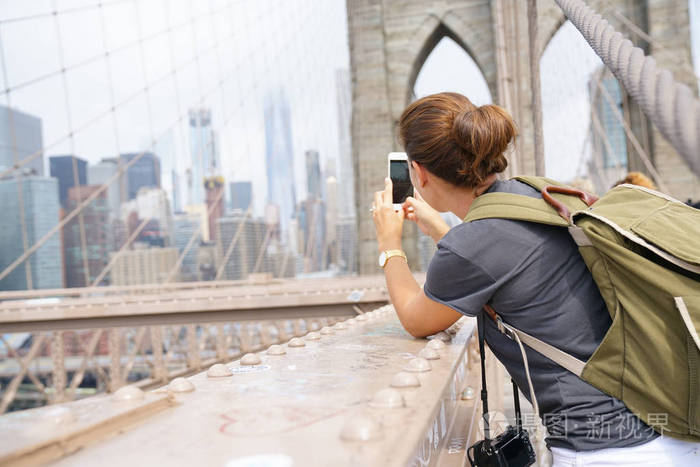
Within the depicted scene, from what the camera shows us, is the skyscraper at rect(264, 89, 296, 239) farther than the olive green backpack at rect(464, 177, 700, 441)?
Yes

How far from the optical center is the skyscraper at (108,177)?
11133 mm

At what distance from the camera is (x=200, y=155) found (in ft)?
34.4

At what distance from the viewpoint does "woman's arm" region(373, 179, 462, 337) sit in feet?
3.45

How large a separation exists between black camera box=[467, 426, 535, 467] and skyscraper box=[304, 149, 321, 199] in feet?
42.0

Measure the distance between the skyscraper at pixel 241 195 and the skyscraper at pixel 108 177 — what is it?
2.14 m

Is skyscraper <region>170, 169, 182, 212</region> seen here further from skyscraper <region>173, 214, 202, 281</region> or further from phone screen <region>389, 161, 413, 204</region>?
phone screen <region>389, 161, 413, 204</region>

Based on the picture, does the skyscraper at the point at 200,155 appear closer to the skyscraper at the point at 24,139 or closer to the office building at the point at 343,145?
the skyscraper at the point at 24,139

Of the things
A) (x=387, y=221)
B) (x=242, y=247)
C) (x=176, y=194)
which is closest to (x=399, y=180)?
(x=387, y=221)

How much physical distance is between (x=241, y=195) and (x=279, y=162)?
1380 millimetres

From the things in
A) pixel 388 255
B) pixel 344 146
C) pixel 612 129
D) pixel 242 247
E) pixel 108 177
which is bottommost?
pixel 242 247

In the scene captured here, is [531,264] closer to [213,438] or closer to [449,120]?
[449,120]

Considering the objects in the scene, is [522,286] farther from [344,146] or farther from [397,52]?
[344,146]

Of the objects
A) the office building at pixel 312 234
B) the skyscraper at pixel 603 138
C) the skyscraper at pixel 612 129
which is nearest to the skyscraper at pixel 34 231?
the office building at pixel 312 234

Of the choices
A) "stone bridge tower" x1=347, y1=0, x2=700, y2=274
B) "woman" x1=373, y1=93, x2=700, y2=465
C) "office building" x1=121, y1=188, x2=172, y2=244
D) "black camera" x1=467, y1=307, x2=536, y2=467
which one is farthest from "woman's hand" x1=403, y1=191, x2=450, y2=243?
"office building" x1=121, y1=188, x2=172, y2=244
